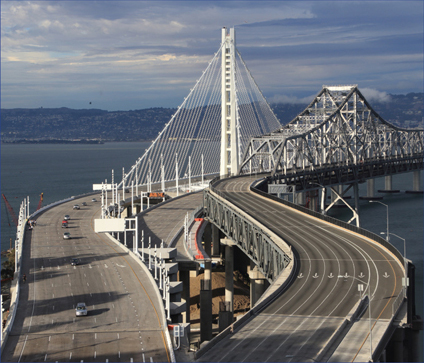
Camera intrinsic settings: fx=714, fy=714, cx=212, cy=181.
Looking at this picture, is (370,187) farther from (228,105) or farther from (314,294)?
(314,294)

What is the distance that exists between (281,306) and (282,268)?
43.5 ft

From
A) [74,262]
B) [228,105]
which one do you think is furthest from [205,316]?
[228,105]

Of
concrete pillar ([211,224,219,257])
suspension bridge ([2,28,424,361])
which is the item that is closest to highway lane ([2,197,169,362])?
suspension bridge ([2,28,424,361])

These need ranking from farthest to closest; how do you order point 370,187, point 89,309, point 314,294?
point 370,187 → point 89,309 → point 314,294

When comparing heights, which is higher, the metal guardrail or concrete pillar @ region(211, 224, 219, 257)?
the metal guardrail

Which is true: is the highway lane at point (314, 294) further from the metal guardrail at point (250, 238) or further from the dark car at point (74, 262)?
the dark car at point (74, 262)

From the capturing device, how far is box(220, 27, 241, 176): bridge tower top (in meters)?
146

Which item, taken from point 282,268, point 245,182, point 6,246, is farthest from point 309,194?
point 282,268

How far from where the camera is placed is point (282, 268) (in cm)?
6062

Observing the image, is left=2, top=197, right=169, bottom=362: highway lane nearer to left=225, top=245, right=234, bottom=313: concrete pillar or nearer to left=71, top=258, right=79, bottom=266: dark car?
left=71, top=258, right=79, bottom=266: dark car

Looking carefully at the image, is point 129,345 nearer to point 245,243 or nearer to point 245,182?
point 245,243

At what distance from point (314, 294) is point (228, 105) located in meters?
103

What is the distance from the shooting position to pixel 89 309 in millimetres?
52438

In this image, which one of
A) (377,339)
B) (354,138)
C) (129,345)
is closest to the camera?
(377,339)
